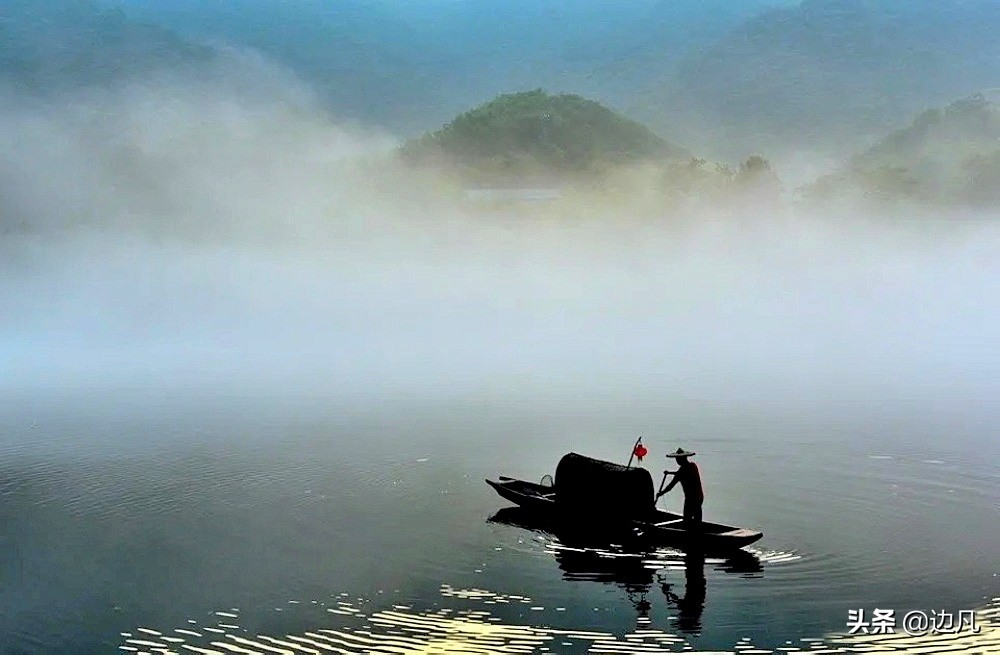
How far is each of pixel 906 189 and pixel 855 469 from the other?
163 m

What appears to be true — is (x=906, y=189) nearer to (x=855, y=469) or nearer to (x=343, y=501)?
(x=855, y=469)

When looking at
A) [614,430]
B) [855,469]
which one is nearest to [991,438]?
[855,469]

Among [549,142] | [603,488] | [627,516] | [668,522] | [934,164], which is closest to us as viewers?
[668,522]

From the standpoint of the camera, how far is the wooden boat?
24.2 m

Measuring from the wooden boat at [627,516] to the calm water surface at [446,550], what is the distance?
0.69 m

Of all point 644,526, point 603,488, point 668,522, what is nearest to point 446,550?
point 603,488

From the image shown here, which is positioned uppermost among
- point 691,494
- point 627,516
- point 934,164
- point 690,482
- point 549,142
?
point 549,142

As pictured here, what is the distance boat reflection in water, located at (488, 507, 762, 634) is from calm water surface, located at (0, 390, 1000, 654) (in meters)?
0.08

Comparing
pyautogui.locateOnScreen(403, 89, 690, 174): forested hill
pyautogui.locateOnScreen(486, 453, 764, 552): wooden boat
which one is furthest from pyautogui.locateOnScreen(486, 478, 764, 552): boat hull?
pyautogui.locateOnScreen(403, 89, 690, 174): forested hill

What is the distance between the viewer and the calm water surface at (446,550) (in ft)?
65.8

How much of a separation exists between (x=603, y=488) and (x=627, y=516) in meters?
1.09

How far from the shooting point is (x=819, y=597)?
70.2ft

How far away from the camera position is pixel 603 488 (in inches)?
1071

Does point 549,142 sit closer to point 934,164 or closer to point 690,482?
point 934,164
